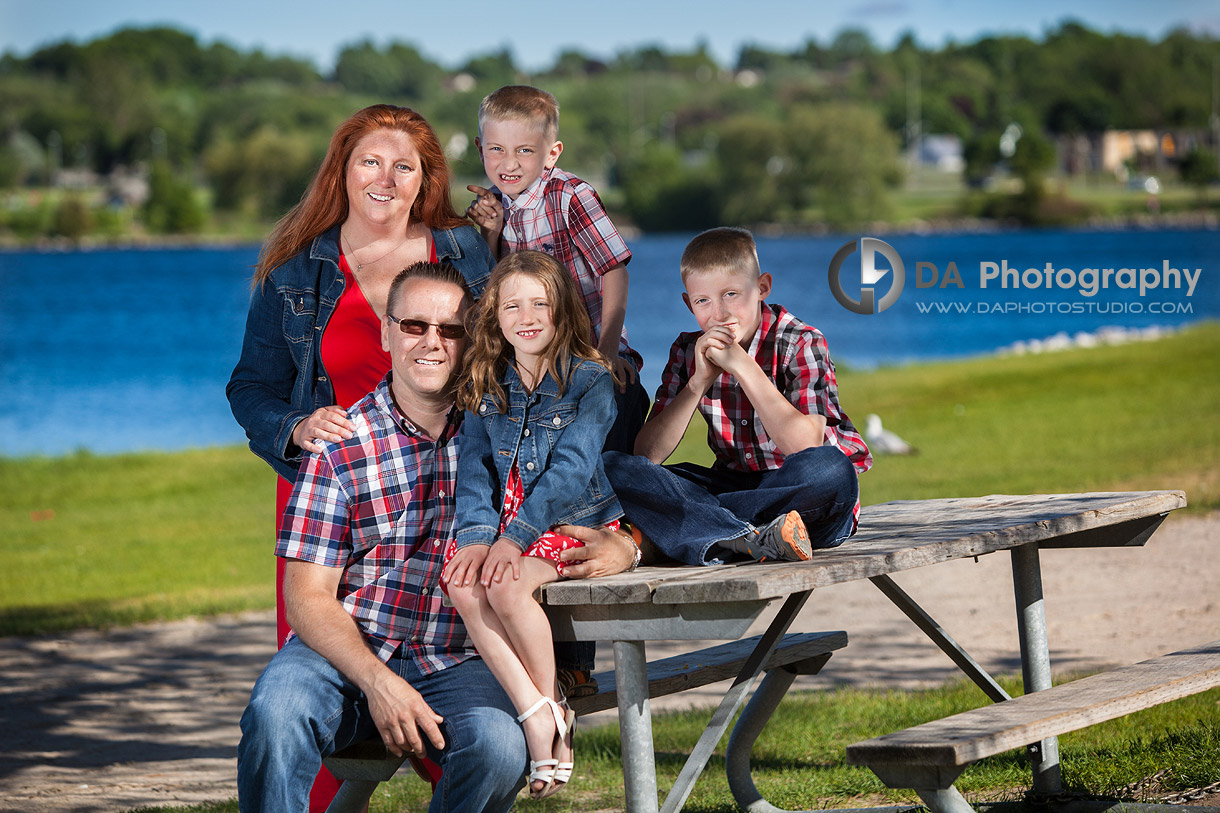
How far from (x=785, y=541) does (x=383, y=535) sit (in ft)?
3.31

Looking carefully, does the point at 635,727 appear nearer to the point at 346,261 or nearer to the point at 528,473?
the point at 528,473

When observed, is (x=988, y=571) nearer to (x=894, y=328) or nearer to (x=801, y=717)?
(x=801, y=717)

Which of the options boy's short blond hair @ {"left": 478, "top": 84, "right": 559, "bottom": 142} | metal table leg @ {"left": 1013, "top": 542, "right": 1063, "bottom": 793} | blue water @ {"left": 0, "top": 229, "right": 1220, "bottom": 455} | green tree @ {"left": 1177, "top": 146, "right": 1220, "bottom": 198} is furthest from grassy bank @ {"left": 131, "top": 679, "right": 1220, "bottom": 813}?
green tree @ {"left": 1177, "top": 146, "right": 1220, "bottom": 198}

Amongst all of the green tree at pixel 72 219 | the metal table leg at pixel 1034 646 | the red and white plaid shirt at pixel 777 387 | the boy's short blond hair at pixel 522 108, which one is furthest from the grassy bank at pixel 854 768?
the green tree at pixel 72 219

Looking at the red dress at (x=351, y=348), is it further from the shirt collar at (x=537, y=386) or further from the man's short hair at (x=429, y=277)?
the shirt collar at (x=537, y=386)

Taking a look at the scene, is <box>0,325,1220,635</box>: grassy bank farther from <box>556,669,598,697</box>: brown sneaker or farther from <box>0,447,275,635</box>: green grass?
<box>556,669,598,697</box>: brown sneaker

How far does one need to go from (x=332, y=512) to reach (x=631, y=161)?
105 metres

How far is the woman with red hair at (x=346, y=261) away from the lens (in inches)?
155

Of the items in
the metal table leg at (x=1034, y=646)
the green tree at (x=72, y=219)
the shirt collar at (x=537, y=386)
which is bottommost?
the metal table leg at (x=1034, y=646)

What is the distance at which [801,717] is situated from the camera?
19.5ft

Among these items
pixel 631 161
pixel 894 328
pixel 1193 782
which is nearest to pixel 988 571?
pixel 1193 782

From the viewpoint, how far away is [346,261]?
4055 millimetres

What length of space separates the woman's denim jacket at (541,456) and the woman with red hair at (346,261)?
0.64 m

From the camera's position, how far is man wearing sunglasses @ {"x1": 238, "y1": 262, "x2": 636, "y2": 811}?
317 cm
